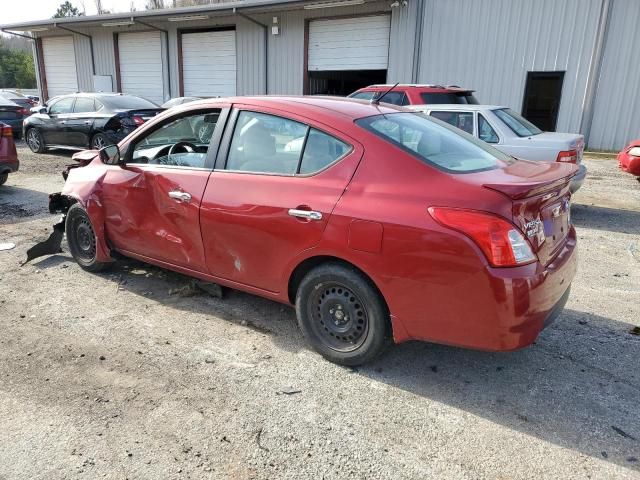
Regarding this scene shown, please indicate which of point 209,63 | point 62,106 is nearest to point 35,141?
point 62,106

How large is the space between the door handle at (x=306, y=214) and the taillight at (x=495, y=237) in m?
0.79

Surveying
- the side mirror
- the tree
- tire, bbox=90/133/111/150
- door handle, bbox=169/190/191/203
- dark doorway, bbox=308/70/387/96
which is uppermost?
the tree

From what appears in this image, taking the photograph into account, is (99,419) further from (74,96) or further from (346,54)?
(346,54)

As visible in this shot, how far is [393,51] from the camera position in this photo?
16.5 metres

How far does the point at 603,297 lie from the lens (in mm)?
4387

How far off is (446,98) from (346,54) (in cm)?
893

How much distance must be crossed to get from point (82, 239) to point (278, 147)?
2.56 m

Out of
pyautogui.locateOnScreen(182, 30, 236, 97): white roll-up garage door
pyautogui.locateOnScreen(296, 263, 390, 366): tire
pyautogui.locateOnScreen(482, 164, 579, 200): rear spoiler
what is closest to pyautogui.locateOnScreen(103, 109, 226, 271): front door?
pyautogui.locateOnScreen(296, 263, 390, 366): tire

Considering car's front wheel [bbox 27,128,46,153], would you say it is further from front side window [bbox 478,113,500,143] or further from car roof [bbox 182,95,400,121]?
car roof [bbox 182,95,400,121]

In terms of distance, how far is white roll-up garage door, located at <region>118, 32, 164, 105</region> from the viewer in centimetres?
2203

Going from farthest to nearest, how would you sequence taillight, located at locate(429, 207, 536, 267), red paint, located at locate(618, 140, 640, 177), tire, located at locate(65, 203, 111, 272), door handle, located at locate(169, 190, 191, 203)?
red paint, located at locate(618, 140, 640, 177) < tire, located at locate(65, 203, 111, 272) < door handle, located at locate(169, 190, 191, 203) < taillight, located at locate(429, 207, 536, 267)

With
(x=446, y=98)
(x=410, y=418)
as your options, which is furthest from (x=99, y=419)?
(x=446, y=98)

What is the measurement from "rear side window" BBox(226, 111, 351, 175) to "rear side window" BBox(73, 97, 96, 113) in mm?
9683

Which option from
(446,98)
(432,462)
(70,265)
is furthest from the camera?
(446,98)
